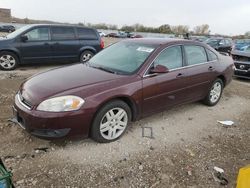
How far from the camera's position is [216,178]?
11.3 ft

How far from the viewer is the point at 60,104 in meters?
3.52

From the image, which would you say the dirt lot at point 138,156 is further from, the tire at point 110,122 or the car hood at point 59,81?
the car hood at point 59,81

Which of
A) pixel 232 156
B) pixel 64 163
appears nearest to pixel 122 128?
pixel 64 163

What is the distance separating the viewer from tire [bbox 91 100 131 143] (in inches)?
150

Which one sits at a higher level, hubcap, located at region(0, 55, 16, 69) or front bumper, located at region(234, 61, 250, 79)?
hubcap, located at region(0, 55, 16, 69)

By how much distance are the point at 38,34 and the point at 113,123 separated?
6.53 meters

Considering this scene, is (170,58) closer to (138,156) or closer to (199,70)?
(199,70)

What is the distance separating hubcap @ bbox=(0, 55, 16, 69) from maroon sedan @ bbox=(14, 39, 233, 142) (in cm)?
493

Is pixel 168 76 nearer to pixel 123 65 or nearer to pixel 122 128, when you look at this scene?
pixel 123 65

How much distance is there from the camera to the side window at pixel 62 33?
965 cm

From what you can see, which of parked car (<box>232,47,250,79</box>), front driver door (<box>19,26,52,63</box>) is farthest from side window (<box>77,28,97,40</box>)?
parked car (<box>232,47,250,79</box>)

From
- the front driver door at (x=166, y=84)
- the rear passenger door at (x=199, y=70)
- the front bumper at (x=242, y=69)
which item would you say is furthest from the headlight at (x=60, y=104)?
the front bumper at (x=242, y=69)

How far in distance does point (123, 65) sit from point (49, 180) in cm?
223

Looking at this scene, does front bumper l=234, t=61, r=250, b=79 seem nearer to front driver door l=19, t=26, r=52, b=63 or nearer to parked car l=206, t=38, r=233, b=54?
front driver door l=19, t=26, r=52, b=63
